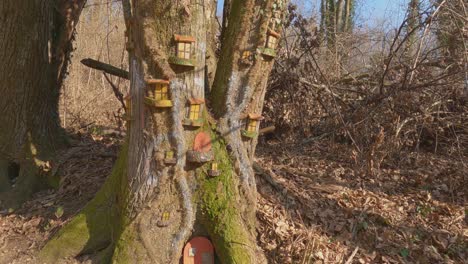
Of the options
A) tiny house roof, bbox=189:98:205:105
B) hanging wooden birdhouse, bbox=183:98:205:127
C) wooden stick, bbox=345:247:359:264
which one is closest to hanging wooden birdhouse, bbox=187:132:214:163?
hanging wooden birdhouse, bbox=183:98:205:127

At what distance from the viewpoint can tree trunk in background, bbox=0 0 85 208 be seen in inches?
184

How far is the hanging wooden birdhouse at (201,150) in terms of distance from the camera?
10.7 ft

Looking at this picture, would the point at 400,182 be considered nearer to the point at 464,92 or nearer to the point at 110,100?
the point at 464,92

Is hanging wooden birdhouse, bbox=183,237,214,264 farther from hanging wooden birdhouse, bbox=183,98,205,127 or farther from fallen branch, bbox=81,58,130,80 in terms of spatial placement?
fallen branch, bbox=81,58,130,80

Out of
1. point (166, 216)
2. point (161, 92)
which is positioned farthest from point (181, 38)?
point (166, 216)

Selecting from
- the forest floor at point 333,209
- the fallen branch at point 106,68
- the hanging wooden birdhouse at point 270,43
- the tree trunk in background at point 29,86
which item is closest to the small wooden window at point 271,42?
the hanging wooden birdhouse at point 270,43

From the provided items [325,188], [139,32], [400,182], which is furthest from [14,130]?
[400,182]

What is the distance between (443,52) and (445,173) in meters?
1.79

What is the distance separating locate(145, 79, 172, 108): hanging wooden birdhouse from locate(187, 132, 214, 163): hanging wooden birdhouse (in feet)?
1.37

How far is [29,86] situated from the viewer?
4.81 meters

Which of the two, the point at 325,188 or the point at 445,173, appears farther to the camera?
the point at 445,173

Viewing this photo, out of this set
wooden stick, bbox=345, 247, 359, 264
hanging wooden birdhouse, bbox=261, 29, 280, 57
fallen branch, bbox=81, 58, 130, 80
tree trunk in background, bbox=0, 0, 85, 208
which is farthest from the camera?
tree trunk in background, bbox=0, 0, 85, 208

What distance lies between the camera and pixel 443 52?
5484 mm

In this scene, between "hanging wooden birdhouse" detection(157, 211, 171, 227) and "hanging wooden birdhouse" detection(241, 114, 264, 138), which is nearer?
"hanging wooden birdhouse" detection(157, 211, 171, 227)
